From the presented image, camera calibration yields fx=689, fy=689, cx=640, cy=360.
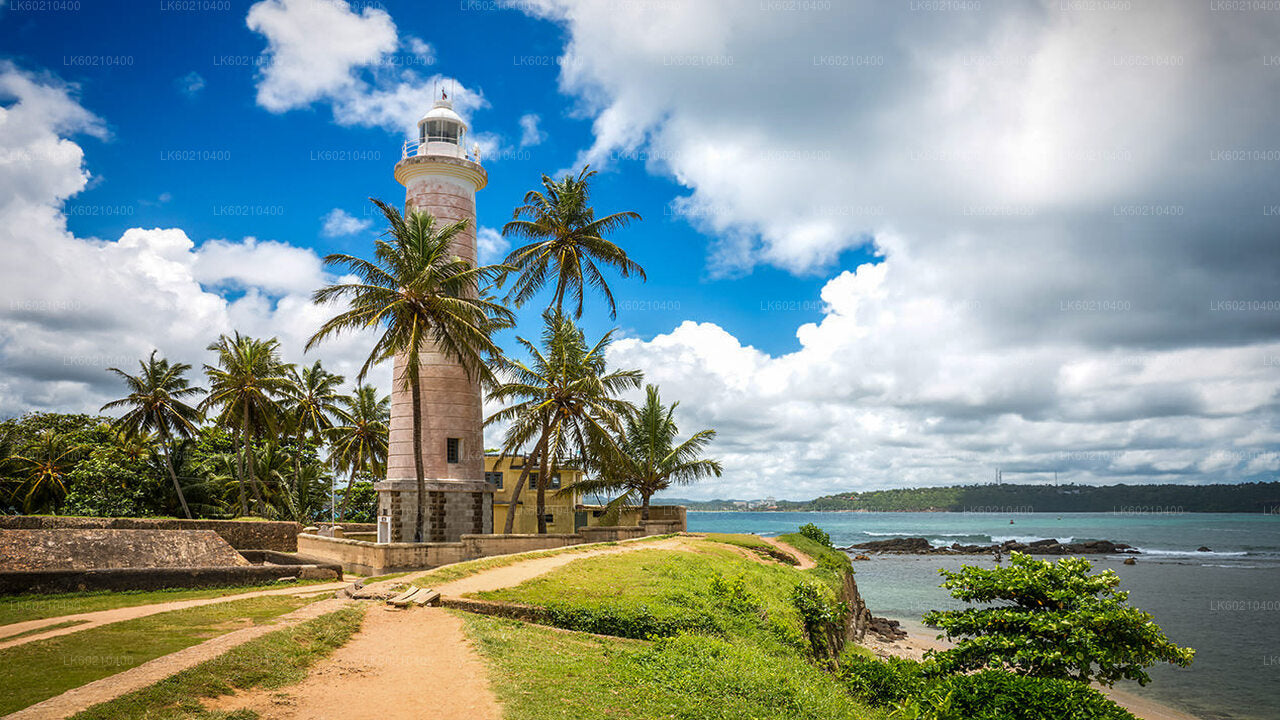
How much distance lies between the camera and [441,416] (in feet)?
86.2

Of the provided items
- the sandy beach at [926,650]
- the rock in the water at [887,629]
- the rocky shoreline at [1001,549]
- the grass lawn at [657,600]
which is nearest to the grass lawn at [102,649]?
the grass lawn at [657,600]

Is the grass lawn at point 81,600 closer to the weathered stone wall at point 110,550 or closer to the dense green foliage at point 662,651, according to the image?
the weathered stone wall at point 110,550

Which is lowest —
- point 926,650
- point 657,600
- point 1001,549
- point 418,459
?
point 1001,549

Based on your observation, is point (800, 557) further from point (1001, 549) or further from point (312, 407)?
point (1001, 549)

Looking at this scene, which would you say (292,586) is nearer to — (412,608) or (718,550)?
(412,608)

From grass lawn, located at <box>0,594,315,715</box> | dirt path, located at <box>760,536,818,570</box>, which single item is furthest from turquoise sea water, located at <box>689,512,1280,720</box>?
grass lawn, located at <box>0,594,315,715</box>

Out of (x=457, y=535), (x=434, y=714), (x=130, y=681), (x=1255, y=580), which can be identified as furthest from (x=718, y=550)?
(x=1255, y=580)

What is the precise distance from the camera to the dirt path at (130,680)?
6.65 m

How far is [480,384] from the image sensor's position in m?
27.2

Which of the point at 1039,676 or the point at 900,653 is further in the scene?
the point at 900,653

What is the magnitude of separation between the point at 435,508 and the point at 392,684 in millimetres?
17212

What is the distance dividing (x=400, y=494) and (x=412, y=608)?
12.8m

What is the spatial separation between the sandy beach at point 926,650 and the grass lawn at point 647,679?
6644mm

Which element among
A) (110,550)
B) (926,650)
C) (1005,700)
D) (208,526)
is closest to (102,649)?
(110,550)
